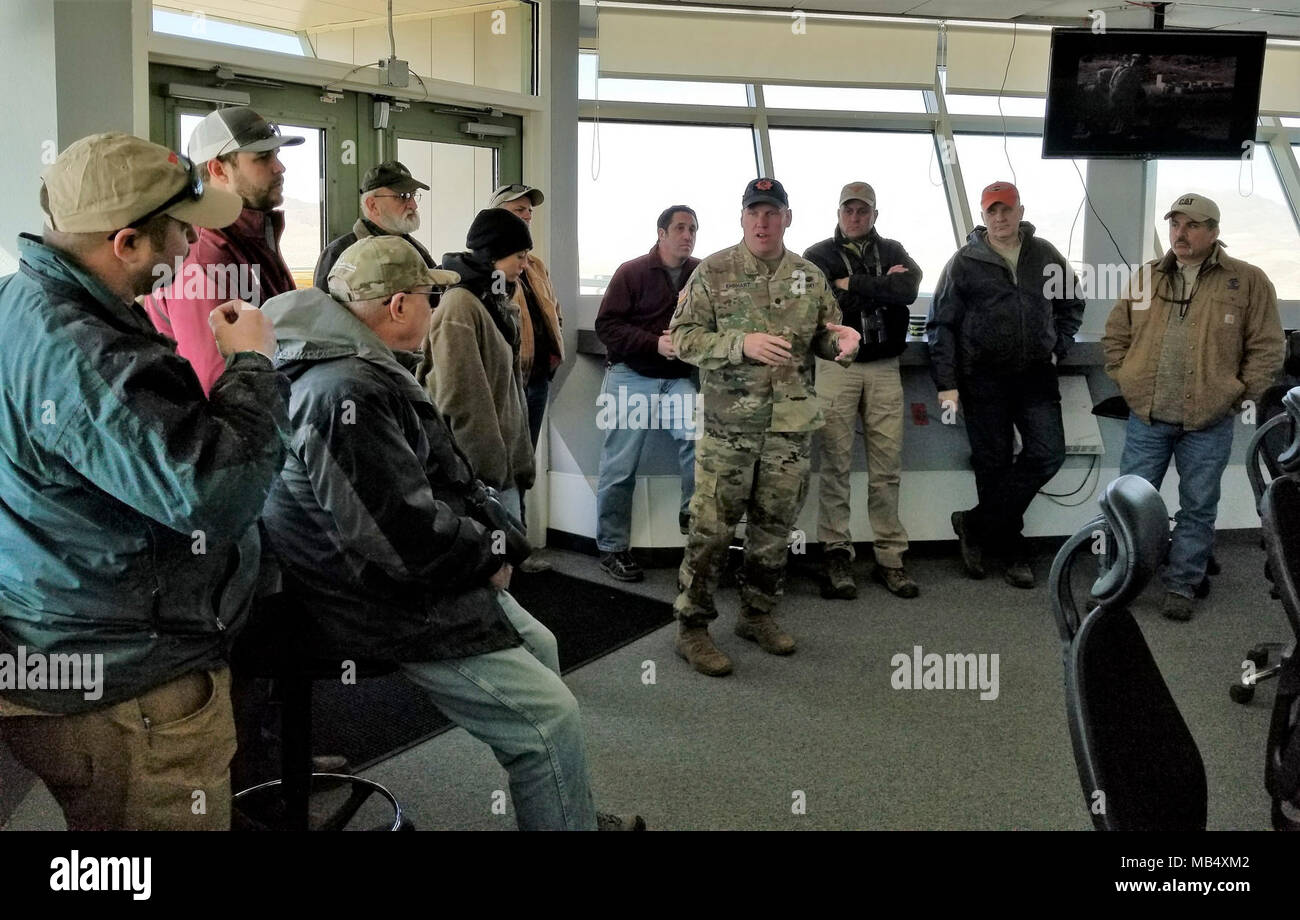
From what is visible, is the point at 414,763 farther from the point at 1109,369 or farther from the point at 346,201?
the point at 1109,369

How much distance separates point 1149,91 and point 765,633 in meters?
3.66

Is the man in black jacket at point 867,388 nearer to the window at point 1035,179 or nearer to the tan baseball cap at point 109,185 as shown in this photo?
the window at point 1035,179

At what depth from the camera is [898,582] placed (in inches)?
175

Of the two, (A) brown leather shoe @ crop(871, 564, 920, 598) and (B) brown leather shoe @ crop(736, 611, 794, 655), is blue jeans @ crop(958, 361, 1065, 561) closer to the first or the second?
(A) brown leather shoe @ crop(871, 564, 920, 598)

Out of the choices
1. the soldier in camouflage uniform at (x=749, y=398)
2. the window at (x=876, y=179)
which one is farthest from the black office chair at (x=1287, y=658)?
the window at (x=876, y=179)

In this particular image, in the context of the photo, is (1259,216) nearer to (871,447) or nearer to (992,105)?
(992,105)

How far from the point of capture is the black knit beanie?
10.7 ft

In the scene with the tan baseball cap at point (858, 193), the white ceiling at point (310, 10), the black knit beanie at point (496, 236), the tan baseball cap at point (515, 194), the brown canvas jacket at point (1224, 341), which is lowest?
the brown canvas jacket at point (1224, 341)

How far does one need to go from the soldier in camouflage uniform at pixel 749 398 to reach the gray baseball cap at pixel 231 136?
4.97ft

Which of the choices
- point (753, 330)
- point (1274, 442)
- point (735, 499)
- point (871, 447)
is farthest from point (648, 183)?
point (1274, 442)

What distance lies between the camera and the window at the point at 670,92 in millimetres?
5871
